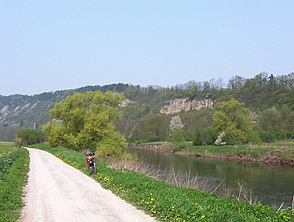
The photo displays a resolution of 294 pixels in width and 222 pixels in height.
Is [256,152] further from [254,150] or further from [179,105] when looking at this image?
[179,105]

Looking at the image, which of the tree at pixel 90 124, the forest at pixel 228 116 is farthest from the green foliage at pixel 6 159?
the forest at pixel 228 116

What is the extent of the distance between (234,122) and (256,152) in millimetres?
15940

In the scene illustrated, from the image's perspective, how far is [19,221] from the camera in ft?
37.1

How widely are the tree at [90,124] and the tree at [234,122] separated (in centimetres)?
2873

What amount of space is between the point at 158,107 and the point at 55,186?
158 m

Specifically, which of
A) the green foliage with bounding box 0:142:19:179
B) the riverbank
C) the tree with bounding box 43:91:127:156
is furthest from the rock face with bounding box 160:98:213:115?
the green foliage with bounding box 0:142:19:179

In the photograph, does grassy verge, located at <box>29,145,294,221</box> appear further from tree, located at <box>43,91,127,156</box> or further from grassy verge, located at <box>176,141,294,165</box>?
grassy verge, located at <box>176,141,294,165</box>

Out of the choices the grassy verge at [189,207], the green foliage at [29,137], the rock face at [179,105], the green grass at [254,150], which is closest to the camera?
the grassy verge at [189,207]

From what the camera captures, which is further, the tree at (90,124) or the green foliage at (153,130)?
the green foliage at (153,130)

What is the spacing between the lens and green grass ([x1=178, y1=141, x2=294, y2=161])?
56250 millimetres

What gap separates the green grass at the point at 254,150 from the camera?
5625 centimetres

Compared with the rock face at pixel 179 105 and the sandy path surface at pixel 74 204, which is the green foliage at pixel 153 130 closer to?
the rock face at pixel 179 105

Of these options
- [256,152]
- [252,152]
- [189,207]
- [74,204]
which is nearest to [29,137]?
[252,152]

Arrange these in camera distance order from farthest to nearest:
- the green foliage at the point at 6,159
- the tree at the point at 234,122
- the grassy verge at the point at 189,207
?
the tree at the point at 234,122 → the green foliage at the point at 6,159 → the grassy verge at the point at 189,207
